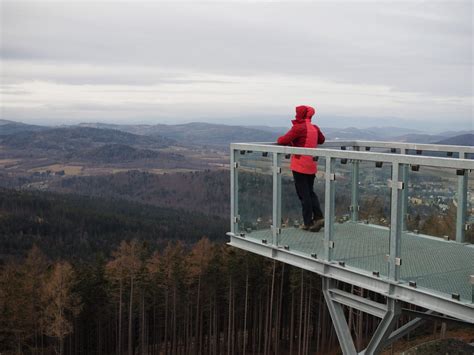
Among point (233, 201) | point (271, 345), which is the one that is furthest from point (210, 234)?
point (233, 201)

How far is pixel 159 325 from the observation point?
42.0m

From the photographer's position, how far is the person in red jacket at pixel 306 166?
28.4 feet

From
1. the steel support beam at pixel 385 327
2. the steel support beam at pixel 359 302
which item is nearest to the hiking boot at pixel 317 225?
the steel support beam at pixel 359 302

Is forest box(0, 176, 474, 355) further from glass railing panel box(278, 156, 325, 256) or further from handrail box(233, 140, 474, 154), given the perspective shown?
glass railing panel box(278, 156, 325, 256)

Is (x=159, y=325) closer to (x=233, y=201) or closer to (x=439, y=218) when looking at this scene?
(x=233, y=201)

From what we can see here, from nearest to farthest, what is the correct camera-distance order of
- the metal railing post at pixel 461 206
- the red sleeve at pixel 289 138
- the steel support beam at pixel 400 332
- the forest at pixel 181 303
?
the metal railing post at pixel 461 206
the steel support beam at pixel 400 332
the red sleeve at pixel 289 138
the forest at pixel 181 303

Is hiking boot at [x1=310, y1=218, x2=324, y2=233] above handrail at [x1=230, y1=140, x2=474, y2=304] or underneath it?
underneath

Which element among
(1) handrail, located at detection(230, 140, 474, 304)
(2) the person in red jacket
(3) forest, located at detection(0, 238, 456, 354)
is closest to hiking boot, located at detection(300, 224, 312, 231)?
(2) the person in red jacket

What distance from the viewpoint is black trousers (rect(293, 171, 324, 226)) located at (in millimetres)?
8758

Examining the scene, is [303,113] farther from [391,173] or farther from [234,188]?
[391,173]

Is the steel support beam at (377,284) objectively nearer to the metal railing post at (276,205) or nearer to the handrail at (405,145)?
the metal railing post at (276,205)

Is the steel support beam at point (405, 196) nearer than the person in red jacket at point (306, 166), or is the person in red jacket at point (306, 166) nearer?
the steel support beam at point (405, 196)

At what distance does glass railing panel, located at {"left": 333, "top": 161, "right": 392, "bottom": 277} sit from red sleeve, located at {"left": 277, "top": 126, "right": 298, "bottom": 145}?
1.54m

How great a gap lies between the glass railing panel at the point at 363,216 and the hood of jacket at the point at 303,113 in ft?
5.87
